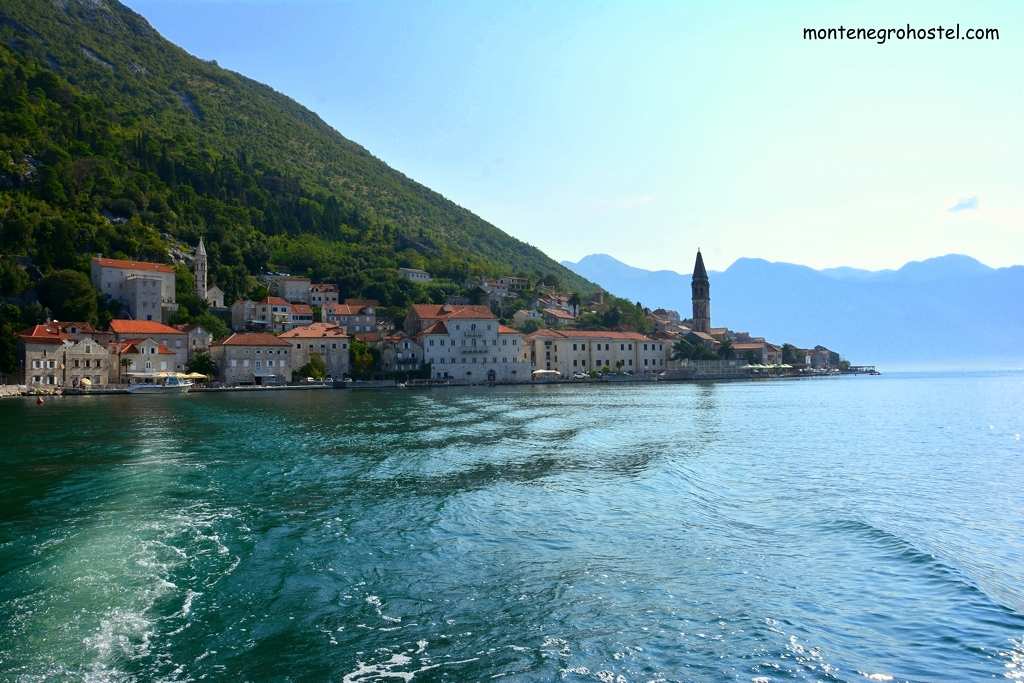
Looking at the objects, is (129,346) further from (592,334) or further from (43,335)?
(592,334)

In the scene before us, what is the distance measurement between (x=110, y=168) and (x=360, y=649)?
109710mm

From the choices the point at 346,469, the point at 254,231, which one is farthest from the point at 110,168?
the point at 346,469

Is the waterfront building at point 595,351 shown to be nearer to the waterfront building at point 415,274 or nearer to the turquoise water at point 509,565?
the waterfront building at point 415,274

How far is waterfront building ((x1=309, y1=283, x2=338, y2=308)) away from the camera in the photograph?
101m

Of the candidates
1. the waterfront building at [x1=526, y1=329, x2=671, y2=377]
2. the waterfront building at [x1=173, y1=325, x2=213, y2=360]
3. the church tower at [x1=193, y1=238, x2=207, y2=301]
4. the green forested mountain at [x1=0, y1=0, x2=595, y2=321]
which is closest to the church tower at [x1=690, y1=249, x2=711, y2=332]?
the waterfront building at [x1=526, y1=329, x2=671, y2=377]

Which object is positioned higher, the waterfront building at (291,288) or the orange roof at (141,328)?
the waterfront building at (291,288)

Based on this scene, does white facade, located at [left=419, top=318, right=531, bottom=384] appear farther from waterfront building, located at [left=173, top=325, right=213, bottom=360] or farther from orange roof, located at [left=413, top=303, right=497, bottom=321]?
waterfront building, located at [left=173, top=325, right=213, bottom=360]

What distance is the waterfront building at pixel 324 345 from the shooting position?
Result: 81.5 metres

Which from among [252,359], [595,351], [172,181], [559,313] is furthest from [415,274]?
[252,359]

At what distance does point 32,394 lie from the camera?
58750mm

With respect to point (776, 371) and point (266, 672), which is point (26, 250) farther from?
point (776, 371)

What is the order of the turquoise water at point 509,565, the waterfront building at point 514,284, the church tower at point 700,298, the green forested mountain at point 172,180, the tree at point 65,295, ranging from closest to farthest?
the turquoise water at point 509,565 → the tree at point 65,295 → the green forested mountain at point 172,180 → the waterfront building at point 514,284 → the church tower at point 700,298

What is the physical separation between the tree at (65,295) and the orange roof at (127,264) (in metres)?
5.17

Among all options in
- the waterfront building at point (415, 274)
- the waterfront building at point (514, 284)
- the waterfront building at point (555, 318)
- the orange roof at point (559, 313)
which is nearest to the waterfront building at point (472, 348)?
the waterfront building at point (555, 318)
